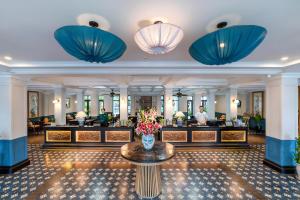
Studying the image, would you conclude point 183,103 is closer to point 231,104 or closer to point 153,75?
point 231,104

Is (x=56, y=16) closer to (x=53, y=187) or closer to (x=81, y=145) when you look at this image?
(x=53, y=187)

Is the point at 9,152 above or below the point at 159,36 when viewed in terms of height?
below

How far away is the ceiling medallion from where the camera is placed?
4.36 feet

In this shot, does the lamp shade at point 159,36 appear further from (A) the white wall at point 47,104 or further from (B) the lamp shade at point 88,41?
(A) the white wall at point 47,104

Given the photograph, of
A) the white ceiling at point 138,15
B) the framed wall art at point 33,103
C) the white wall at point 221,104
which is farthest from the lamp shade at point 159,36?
the white wall at point 221,104

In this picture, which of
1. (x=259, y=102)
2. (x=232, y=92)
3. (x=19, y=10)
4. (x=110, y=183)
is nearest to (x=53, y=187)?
(x=110, y=183)

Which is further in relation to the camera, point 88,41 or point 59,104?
point 59,104

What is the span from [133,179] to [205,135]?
164 inches

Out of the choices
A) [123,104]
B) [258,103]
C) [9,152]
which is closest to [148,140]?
[9,152]

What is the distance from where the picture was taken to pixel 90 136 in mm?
6793

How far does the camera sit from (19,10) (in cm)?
173

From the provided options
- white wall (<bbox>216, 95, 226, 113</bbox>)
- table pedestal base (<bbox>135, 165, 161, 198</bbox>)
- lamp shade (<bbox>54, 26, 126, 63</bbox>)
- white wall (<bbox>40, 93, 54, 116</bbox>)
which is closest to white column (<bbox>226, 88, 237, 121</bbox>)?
white wall (<bbox>216, 95, 226, 113</bbox>)

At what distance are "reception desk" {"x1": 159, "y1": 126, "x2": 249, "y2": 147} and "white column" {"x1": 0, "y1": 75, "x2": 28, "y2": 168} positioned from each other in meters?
5.13

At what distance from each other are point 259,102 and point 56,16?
A: 1266 cm
